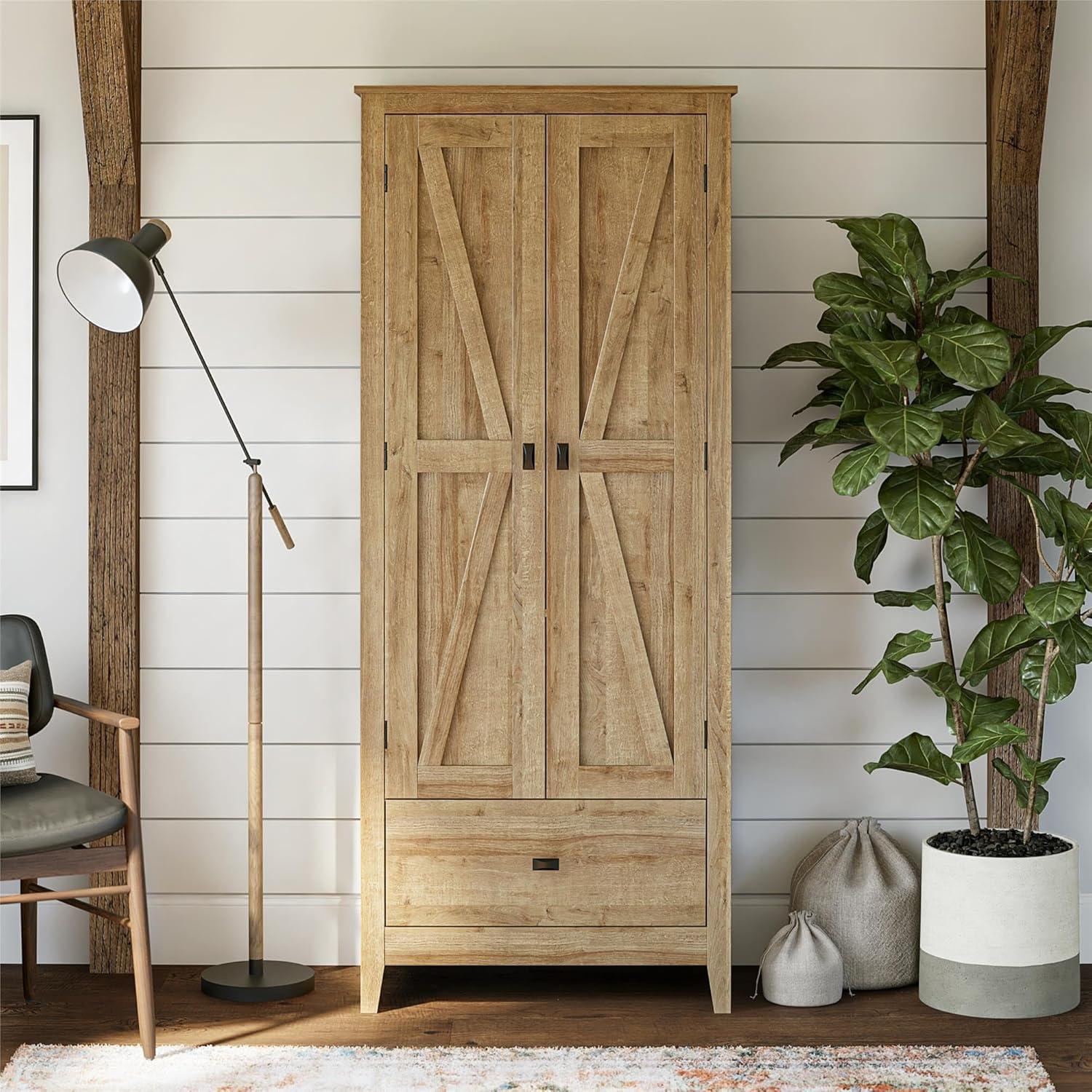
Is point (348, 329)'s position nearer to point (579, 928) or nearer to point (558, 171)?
point (558, 171)

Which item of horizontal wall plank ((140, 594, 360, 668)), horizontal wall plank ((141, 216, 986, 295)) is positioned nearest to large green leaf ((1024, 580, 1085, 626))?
horizontal wall plank ((141, 216, 986, 295))

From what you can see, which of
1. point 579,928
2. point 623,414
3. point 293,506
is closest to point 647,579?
point 623,414

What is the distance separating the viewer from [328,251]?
10.0ft

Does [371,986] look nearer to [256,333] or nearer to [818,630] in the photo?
[818,630]

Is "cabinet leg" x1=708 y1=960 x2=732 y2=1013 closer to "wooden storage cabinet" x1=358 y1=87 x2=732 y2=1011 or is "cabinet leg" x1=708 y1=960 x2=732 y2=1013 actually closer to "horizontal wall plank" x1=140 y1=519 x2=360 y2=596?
"wooden storage cabinet" x1=358 y1=87 x2=732 y2=1011

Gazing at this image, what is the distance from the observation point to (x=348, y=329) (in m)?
3.05

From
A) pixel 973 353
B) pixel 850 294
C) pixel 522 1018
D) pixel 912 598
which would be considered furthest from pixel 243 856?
pixel 973 353

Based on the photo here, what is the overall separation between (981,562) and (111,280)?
1.98 meters

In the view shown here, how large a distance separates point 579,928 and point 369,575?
0.93 m

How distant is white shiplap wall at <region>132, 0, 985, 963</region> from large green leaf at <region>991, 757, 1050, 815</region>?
10.7 inches

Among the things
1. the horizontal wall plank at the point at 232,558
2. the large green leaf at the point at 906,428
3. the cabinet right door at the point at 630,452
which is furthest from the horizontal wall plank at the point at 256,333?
the large green leaf at the point at 906,428

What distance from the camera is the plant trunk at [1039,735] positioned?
8.68 ft

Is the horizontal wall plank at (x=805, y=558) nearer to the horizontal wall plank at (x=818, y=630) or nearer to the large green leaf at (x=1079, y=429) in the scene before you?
the horizontal wall plank at (x=818, y=630)

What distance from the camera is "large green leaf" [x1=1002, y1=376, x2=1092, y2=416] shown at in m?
2.67
